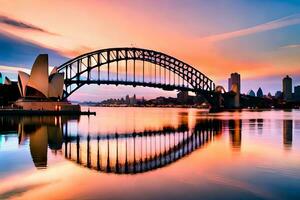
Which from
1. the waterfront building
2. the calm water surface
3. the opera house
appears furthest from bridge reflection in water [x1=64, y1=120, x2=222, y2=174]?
the waterfront building

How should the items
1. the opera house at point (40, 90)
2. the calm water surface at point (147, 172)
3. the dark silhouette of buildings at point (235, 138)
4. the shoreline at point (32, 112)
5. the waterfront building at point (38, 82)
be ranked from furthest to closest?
the waterfront building at point (38, 82)
the opera house at point (40, 90)
the shoreline at point (32, 112)
the dark silhouette of buildings at point (235, 138)
the calm water surface at point (147, 172)

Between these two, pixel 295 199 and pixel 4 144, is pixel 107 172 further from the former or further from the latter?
pixel 4 144

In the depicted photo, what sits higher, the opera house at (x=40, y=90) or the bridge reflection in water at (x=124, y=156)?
the opera house at (x=40, y=90)

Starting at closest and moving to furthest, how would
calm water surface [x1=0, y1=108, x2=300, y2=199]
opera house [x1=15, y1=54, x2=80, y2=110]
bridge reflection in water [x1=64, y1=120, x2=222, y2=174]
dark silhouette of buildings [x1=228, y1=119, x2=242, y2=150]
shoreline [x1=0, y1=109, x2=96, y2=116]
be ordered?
calm water surface [x1=0, y1=108, x2=300, y2=199] → bridge reflection in water [x1=64, y1=120, x2=222, y2=174] → dark silhouette of buildings [x1=228, y1=119, x2=242, y2=150] → shoreline [x1=0, y1=109, x2=96, y2=116] → opera house [x1=15, y1=54, x2=80, y2=110]

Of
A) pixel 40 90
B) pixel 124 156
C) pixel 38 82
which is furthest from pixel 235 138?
pixel 38 82

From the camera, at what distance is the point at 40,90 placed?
73.8m

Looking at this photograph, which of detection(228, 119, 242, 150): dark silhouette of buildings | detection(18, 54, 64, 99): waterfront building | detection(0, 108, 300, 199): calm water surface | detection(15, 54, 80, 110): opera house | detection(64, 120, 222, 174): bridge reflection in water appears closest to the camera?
detection(0, 108, 300, 199): calm water surface

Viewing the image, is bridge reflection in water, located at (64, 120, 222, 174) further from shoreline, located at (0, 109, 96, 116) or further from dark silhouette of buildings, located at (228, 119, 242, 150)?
shoreline, located at (0, 109, 96, 116)

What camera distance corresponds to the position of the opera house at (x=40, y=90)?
7069 cm

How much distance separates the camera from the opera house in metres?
70.7

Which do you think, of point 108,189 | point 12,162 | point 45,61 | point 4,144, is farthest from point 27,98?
point 108,189

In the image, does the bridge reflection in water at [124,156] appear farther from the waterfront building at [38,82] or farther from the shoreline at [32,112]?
the waterfront building at [38,82]

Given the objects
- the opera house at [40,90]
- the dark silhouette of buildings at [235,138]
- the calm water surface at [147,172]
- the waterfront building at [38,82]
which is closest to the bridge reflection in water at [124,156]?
the calm water surface at [147,172]

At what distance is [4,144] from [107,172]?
10336 millimetres
